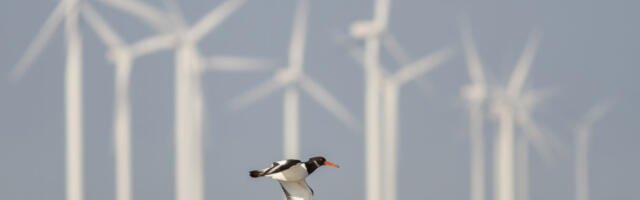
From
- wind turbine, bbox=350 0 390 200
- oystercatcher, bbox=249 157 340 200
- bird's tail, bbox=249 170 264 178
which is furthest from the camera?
wind turbine, bbox=350 0 390 200

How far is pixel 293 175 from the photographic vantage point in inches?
531

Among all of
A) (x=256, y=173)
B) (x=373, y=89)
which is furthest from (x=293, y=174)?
(x=373, y=89)

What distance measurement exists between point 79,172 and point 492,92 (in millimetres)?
29524

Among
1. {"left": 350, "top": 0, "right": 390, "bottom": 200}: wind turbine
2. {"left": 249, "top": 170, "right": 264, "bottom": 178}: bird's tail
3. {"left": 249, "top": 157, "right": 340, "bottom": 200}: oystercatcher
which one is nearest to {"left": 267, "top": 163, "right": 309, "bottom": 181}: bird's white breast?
{"left": 249, "top": 157, "right": 340, "bottom": 200}: oystercatcher

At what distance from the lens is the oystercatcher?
526 inches

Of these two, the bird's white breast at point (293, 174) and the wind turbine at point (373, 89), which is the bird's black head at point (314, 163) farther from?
the wind turbine at point (373, 89)

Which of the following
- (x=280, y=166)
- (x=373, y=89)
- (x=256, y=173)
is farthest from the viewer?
(x=373, y=89)

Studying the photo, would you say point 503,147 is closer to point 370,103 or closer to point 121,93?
point 370,103

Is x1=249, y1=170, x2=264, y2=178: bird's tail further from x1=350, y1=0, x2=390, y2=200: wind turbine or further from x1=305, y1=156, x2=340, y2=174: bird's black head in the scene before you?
x1=350, y1=0, x2=390, y2=200: wind turbine

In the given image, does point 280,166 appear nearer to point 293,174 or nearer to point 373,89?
point 293,174

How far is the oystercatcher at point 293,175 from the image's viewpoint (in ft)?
43.9

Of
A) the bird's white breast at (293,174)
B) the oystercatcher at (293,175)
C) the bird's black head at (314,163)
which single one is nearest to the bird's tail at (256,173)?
the oystercatcher at (293,175)

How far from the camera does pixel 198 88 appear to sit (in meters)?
41.1

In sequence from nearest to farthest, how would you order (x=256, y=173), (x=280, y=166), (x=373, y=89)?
(x=256, y=173) → (x=280, y=166) → (x=373, y=89)
